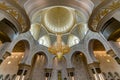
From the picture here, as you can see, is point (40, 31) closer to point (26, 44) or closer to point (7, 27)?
point (26, 44)

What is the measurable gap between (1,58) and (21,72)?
18.4ft

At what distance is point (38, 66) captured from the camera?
16438 millimetres

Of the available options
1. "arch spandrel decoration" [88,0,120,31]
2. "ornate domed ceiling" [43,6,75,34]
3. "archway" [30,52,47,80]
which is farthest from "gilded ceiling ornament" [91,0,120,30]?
"archway" [30,52,47,80]

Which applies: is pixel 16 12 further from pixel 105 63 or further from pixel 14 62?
pixel 105 63

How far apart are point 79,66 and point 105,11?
391 inches

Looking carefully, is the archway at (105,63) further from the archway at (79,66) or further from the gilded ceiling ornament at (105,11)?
the gilded ceiling ornament at (105,11)

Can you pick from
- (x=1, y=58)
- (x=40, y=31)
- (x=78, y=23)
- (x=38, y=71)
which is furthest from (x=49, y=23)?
(x=1, y=58)

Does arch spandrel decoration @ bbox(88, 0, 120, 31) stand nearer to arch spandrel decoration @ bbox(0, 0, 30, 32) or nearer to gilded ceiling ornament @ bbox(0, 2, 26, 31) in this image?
arch spandrel decoration @ bbox(0, 0, 30, 32)

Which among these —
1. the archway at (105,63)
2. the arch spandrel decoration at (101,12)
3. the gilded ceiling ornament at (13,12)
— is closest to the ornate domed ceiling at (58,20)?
the archway at (105,63)

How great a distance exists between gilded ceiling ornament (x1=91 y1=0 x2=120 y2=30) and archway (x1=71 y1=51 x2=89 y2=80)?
28.5 feet

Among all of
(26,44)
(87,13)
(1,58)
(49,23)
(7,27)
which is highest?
(49,23)

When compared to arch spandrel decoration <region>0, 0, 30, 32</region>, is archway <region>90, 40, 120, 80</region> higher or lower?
higher

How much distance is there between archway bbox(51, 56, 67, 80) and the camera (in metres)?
15.9

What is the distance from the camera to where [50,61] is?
16.1 m
